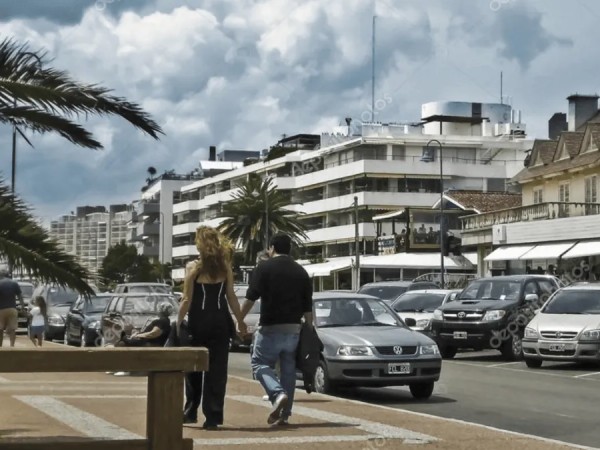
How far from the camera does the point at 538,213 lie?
202 ft

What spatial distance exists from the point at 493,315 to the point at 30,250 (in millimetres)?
19853

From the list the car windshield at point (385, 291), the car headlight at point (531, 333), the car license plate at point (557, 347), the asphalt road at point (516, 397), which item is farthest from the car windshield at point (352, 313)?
the car windshield at point (385, 291)

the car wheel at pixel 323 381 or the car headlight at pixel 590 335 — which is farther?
the car headlight at pixel 590 335

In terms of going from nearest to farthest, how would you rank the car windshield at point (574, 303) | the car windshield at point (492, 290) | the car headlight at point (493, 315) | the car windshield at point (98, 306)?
the car windshield at point (574, 303) → the car headlight at point (493, 315) → the car windshield at point (492, 290) → the car windshield at point (98, 306)

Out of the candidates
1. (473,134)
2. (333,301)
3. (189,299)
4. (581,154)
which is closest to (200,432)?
(189,299)

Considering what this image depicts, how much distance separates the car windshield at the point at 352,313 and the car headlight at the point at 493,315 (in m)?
9.38

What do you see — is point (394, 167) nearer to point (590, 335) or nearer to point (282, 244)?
point (590, 335)

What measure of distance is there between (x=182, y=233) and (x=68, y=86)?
5522 inches

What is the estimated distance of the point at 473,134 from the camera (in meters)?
110

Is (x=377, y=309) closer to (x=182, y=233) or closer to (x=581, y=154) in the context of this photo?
(x=581, y=154)

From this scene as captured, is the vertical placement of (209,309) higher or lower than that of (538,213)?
lower

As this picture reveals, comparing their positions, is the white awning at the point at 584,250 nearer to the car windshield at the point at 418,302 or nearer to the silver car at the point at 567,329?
the car windshield at the point at 418,302

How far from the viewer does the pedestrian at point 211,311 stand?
12.1m

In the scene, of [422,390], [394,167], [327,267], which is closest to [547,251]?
[327,267]
